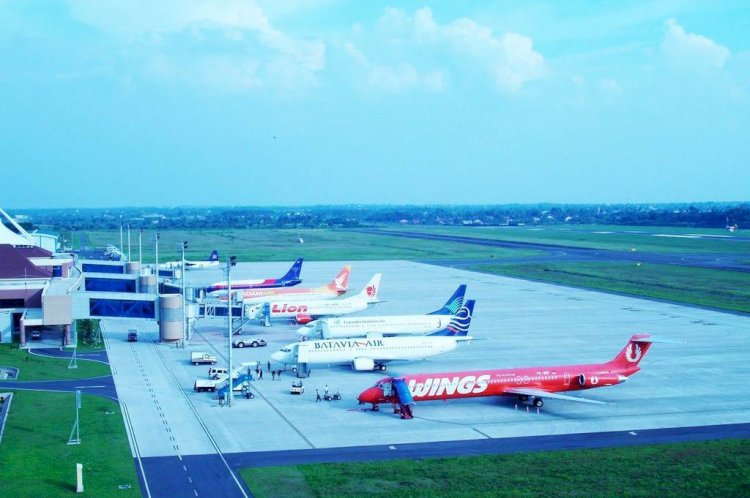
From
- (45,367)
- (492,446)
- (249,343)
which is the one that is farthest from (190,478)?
(249,343)

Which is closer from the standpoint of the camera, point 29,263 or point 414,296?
point 29,263

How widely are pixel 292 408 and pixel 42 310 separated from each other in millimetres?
37526

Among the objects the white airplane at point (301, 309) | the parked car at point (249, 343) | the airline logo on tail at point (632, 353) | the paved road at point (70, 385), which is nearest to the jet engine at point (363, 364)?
the parked car at point (249, 343)

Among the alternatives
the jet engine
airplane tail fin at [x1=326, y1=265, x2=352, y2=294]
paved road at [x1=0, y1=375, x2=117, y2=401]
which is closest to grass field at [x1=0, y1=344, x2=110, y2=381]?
paved road at [x1=0, y1=375, x2=117, y2=401]

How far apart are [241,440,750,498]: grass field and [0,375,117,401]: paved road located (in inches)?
933

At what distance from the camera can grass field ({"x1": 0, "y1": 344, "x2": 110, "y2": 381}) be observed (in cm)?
6412

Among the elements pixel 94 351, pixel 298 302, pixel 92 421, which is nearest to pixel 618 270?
pixel 298 302

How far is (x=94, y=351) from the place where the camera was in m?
76.1

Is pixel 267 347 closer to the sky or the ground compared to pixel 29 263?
closer to the ground

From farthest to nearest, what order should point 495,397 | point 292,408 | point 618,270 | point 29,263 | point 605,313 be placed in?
point 618,270
point 605,313
point 29,263
point 495,397
point 292,408

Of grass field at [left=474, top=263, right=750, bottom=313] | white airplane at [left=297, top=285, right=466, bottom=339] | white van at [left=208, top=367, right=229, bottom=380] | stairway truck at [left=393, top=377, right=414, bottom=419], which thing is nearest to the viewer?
stairway truck at [left=393, top=377, right=414, bottom=419]

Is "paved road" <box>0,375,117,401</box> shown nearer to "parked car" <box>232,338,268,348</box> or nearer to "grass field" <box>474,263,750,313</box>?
"parked car" <box>232,338,268,348</box>

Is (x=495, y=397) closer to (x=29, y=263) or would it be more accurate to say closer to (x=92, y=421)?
(x=92, y=421)

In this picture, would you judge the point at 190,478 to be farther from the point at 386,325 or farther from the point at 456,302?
the point at 456,302
